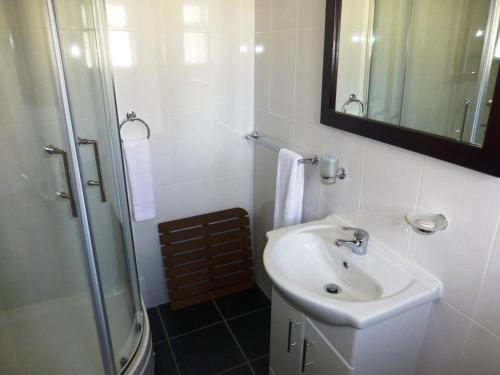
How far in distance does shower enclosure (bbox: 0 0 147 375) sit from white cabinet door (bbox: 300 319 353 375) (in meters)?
0.83

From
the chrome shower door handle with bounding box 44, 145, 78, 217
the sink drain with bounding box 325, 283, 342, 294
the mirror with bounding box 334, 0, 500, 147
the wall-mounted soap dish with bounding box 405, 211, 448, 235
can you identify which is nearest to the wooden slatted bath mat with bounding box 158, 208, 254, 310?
the chrome shower door handle with bounding box 44, 145, 78, 217

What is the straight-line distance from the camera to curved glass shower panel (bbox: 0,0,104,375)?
5.27ft

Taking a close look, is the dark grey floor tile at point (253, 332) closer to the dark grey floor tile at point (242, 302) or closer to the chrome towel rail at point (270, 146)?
the dark grey floor tile at point (242, 302)

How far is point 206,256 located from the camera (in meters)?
2.30

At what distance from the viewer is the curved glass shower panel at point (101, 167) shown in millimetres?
1499

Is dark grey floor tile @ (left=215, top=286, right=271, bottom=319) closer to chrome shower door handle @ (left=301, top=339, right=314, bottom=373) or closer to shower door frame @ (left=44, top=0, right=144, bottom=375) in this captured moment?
shower door frame @ (left=44, top=0, right=144, bottom=375)

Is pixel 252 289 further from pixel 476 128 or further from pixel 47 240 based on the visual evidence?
pixel 476 128

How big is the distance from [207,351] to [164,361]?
0.23 m

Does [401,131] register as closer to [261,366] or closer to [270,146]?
[270,146]

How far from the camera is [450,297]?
116cm

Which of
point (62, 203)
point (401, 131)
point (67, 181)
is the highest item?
point (401, 131)

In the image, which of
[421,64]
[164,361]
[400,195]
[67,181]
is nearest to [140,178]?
[67,181]

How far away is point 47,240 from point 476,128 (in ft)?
6.28

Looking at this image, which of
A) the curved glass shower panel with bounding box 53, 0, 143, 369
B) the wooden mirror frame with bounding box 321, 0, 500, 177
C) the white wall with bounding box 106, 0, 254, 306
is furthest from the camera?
the white wall with bounding box 106, 0, 254, 306
